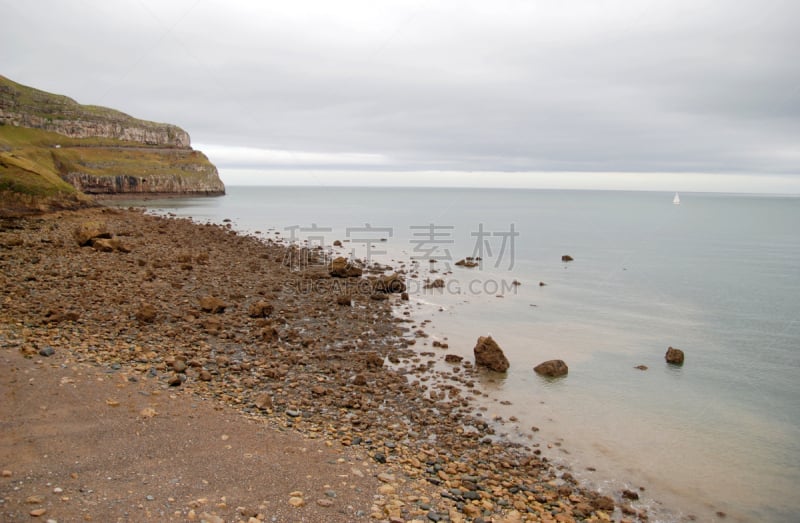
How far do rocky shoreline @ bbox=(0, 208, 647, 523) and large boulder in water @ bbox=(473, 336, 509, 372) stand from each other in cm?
55

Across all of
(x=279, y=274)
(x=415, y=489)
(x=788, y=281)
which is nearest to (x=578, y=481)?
(x=415, y=489)

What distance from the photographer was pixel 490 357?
18.2m

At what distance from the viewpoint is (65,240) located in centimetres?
3083

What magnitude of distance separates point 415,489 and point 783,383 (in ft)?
58.5

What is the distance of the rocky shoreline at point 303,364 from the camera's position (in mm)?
10125

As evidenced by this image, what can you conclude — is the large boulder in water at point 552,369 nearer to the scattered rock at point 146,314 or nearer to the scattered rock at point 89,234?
the scattered rock at point 146,314

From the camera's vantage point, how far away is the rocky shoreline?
1012 centimetres

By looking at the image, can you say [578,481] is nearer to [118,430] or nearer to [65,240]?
[118,430]

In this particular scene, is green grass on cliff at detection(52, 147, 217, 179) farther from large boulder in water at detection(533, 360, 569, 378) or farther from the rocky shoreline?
large boulder in water at detection(533, 360, 569, 378)

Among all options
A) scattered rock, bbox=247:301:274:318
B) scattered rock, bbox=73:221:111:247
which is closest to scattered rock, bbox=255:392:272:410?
scattered rock, bbox=247:301:274:318

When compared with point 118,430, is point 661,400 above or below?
below

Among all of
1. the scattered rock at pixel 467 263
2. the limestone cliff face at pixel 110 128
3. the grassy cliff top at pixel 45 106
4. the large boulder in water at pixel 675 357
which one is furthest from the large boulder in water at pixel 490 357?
the grassy cliff top at pixel 45 106

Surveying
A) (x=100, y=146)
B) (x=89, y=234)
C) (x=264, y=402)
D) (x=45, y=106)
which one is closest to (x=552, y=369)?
(x=264, y=402)

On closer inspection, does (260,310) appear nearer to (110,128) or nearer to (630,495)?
(630,495)
